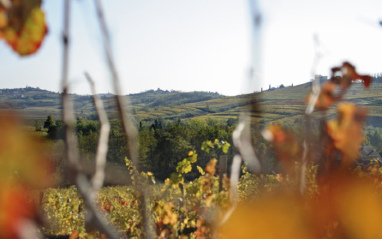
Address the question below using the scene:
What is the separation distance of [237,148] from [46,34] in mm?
659

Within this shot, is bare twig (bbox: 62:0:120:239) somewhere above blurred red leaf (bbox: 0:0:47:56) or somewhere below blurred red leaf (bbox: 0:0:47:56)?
below

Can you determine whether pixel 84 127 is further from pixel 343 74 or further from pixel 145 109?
pixel 145 109

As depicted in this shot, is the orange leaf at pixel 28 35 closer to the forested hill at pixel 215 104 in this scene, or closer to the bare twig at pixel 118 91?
the bare twig at pixel 118 91

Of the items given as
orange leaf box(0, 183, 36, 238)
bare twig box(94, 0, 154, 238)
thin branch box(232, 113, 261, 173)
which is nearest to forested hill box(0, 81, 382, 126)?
orange leaf box(0, 183, 36, 238)

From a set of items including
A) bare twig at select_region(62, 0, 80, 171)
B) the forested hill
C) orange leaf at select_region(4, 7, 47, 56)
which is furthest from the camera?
the forested hill

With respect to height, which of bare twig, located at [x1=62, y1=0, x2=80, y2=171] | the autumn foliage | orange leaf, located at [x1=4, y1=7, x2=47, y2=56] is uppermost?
orange leaf, located at [x1=4, y1=7, x2=47, y2=56]

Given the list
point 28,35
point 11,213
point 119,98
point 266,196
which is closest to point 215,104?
point 266,196

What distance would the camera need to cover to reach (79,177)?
0.77 meters

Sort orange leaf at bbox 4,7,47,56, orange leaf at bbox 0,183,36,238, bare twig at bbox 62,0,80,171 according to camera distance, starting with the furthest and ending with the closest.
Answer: orange leaf at bbox 0,183,36,238
orange leaf at bbox 4,7,47,56
bare twig at bbox 62,0,80,171

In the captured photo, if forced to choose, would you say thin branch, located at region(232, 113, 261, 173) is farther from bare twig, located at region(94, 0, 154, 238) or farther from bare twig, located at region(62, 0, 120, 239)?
bare twig, located at region(62, 0, 120, 239)

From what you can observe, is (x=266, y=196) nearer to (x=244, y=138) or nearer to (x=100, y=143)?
(x=244, y=138)

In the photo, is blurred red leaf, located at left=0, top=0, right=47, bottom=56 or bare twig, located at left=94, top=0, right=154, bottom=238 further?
blurred red leaf, located at left=0, top=0, right=47, bottom=56

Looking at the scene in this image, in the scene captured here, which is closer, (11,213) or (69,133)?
(69,133)

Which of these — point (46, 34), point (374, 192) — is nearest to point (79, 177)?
point (46, 34)
